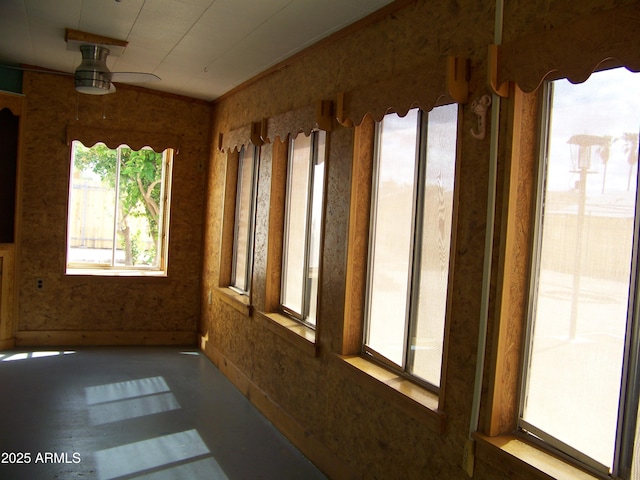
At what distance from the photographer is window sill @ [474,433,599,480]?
1.99 metres

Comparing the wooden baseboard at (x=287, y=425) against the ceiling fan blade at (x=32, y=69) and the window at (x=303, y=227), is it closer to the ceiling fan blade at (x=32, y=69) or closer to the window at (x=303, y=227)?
the window at (x=303, y=227)

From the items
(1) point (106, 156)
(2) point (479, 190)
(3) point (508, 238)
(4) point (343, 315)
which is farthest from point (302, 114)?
Answer: (1) point (106, 156)

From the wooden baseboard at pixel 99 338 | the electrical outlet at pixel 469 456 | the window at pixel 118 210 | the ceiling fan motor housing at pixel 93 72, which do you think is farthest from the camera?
the window at pixel 118 210

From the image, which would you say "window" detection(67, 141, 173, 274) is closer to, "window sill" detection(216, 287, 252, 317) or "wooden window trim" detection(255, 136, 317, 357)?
"window sill" detection(216, 287, 252, 317)

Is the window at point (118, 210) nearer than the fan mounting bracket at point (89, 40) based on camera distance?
No

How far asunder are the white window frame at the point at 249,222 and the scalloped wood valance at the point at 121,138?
3.53 feet

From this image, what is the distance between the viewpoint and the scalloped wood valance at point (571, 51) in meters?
1.76

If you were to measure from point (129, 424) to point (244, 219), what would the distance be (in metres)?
2.30

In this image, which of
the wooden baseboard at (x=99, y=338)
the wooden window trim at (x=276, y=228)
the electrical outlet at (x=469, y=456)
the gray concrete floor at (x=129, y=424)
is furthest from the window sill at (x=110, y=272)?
the electrical outlet at (x=469, y=456)

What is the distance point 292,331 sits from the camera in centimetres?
409

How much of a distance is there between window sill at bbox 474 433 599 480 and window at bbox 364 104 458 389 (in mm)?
551

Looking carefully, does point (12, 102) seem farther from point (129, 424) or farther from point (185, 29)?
point (129, 424)

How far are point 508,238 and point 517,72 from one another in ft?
2.10

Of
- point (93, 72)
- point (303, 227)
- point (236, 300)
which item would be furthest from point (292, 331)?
point (93, 72)
